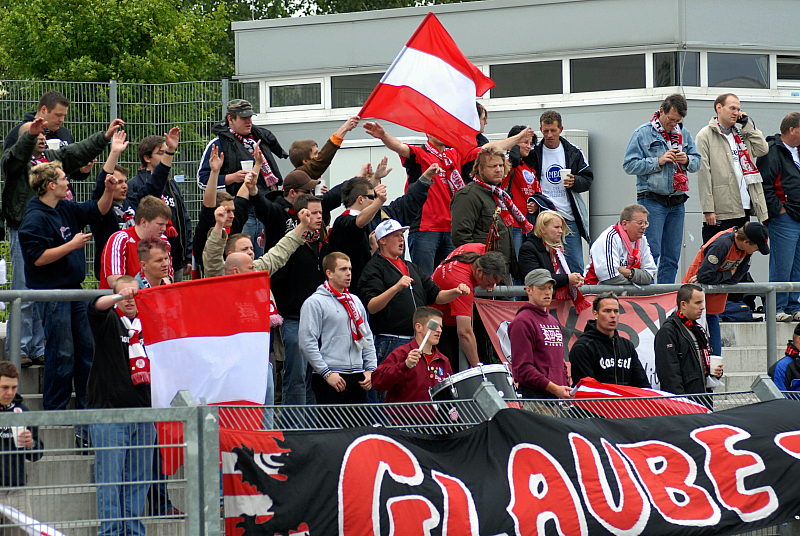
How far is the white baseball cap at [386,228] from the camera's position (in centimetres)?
986

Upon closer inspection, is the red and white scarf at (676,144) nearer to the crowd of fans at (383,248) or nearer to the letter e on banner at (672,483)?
A: the crowd of fans at (383,248)

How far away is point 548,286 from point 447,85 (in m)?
2.49

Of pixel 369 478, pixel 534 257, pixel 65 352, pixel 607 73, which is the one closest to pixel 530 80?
pixel 607 73

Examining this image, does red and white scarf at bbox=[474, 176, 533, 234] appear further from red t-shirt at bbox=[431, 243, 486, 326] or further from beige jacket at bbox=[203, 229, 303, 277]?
beige jacket at bbox=[203, 229, 303, 277]

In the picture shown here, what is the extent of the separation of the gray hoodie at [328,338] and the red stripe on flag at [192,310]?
2103 millimetres

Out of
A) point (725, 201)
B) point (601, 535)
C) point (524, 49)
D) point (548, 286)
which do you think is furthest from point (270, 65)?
point (601, 535)

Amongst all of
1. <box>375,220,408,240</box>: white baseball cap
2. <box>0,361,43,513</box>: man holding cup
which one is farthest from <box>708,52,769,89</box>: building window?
<box>0,361,43,513</box>: man holding cup

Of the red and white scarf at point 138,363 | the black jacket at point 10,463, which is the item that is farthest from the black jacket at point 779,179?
the black jacket at point 10,463

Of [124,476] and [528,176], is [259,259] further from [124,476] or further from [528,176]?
[124,476]

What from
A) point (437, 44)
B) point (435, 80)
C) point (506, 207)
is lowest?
point (506, 207)

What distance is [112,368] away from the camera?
26.0 feet

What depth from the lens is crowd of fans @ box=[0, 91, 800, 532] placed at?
29.7ft

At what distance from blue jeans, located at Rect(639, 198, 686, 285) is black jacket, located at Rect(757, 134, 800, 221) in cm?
97

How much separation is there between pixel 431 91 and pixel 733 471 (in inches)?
195
